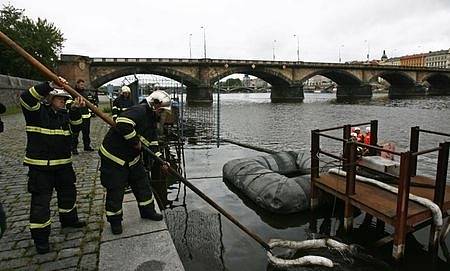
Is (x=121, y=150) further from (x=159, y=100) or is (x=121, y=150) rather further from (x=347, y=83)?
(x=347, y=83)

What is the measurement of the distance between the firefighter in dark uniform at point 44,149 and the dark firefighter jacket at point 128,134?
1.61 feet

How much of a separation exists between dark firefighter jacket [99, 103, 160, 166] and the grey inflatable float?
3.10 m

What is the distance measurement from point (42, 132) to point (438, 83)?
96670 mm

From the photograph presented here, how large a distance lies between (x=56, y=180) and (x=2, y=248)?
993mm

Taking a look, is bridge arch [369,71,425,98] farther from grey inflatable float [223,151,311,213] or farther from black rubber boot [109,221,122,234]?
black rubber boot [109,221,122,234]

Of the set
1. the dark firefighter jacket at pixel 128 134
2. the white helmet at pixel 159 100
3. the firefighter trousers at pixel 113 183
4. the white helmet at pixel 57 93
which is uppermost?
the white helmet at pixel 57 93

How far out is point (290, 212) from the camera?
641cm

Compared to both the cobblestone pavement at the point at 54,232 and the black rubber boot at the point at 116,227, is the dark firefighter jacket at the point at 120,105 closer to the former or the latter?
the cobblestone pavement at the point at 54,232

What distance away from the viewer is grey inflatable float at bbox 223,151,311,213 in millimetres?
6391

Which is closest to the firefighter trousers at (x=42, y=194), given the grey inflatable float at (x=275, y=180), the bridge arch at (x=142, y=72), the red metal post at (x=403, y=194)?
the grey inflatable float at (x=275, y=180)

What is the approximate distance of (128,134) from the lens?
3973 mm

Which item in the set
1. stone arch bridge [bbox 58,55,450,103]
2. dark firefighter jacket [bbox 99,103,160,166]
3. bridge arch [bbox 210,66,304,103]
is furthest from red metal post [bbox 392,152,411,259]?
bridge arch [bbox 210,66,304,103]

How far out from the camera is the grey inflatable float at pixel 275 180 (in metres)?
6.39

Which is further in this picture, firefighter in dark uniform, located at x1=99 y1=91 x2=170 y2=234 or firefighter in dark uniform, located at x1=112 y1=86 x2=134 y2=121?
firefighter in dark uniform, located at x1=112 y1=86 x2=134 y2=121
